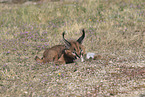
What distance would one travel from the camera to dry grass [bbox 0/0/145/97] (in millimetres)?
6258

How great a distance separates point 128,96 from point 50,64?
3614mm

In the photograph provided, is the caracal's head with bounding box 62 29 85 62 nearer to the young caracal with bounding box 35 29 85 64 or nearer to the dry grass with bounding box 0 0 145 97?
the young caracal with bounding box 35 29 85 64

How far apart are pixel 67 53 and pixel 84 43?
161 inches

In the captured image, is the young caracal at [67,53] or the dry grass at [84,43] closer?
the dry grass at [84,43]

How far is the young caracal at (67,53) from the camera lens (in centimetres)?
780

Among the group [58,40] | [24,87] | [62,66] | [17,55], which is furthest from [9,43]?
[24,87]

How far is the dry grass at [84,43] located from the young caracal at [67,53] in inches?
13.2

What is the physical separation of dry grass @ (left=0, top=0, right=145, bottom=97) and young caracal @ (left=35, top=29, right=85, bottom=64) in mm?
335

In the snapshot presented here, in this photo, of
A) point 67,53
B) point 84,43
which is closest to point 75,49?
point 67,53

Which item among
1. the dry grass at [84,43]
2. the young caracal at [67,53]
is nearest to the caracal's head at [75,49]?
the young caracal at [67,53]

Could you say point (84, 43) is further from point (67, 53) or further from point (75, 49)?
point (75, 49)

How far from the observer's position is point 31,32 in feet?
43.9

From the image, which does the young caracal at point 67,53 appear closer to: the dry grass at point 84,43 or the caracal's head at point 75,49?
the caracal's head at point 75,49

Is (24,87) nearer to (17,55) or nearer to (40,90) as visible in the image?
(40,90)
